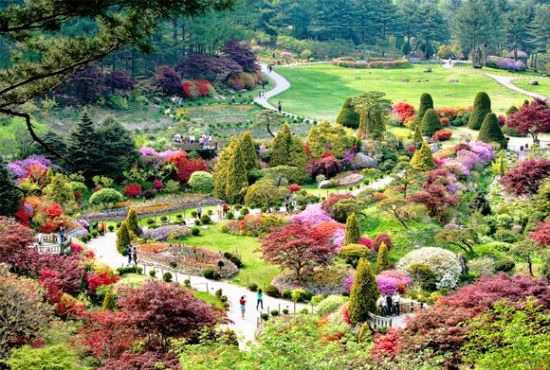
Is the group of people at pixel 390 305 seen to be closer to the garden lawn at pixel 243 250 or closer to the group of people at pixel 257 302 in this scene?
the group of people at pixel 257 302

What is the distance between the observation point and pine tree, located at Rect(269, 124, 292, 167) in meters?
53.7

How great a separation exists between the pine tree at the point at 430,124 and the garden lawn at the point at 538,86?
22309 millimetres

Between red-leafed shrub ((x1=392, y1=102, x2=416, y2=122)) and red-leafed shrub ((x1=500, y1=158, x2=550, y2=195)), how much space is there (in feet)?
81.0

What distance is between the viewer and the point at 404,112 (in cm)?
7050

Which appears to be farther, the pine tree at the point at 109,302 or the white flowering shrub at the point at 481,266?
the white flowering shrub at the point at 481,266

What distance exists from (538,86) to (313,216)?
54429 millimetres

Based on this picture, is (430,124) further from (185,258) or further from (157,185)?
(185,258)

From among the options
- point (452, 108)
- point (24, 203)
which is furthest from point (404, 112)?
point (24, 203)

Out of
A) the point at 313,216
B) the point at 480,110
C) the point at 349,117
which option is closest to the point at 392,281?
the point at 313,216

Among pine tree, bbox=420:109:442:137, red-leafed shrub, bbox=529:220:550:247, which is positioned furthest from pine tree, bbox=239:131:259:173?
red-leafed shrub, bbox=529:220:550:247

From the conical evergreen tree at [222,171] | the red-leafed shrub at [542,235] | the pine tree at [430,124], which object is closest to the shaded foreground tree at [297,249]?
the red-leafed shrub at [542,235]

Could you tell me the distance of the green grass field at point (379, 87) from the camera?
79.1m

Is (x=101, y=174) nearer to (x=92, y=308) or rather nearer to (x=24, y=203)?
(x=24, y=203)

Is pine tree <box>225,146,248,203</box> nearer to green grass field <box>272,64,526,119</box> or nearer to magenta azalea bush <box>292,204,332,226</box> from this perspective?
magenta azalea bush <box>292,204,332,226</box>
